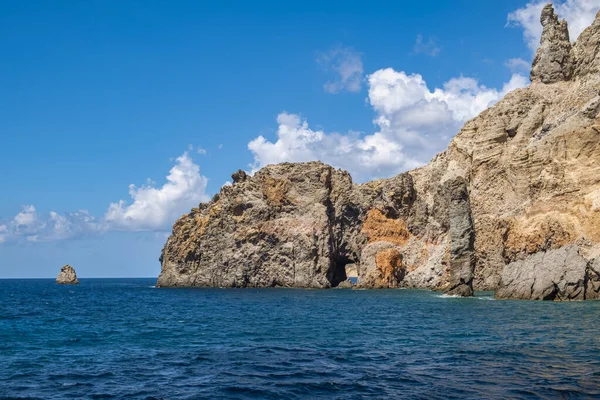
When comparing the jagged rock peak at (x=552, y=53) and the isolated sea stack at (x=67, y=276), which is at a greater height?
the jagged rock peak at (x=552, y=53)

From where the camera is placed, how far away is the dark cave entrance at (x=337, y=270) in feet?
387

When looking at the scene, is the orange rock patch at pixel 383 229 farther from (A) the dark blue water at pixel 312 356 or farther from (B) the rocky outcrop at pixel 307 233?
(A) the dark blue water at pixel 312 356

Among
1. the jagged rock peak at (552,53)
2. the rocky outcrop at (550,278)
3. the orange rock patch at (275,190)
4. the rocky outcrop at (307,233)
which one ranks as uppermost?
the jagged rock peak at (552,53)

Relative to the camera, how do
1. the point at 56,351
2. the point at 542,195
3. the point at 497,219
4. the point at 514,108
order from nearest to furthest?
the point at 56,351 < the point at 542,195 < the point at 497,219 < the point at 514,108

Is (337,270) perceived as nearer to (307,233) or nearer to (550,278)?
(307,233)

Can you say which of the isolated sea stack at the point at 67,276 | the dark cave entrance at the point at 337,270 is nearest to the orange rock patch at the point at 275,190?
the dark cave entrance at the point at 337,270

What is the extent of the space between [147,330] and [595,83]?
77.9 m

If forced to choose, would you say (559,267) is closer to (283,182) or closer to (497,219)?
(497,219)

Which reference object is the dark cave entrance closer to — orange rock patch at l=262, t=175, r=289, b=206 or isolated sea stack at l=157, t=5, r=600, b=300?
isolated sea stack at l=157, t=5, r=600, b=300

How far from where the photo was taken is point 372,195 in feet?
406

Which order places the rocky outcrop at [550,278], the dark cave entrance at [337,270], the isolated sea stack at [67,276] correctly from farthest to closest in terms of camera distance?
the isolated sea stack at [67,276]
the dark cave entrance at [337,270]
the rocky outcrop at [550,278]

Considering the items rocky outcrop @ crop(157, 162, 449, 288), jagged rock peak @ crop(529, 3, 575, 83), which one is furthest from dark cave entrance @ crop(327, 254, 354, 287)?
jagged rock peak @ crop(529, 3, 575, 83)

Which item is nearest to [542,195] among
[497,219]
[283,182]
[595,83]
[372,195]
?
[497,219]

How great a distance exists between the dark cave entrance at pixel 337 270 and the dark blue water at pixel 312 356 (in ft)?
204
